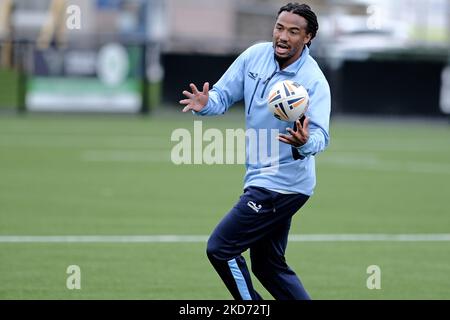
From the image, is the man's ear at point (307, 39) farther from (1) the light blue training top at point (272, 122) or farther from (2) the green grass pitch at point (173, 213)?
(2) the green grass pitch at point (173, 213)

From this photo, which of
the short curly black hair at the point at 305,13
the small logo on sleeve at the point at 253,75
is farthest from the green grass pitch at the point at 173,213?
the short curly black hair at the point at 305,13

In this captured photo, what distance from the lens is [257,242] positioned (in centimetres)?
865

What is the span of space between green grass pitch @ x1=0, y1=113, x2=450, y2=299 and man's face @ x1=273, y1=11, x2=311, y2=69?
316cm

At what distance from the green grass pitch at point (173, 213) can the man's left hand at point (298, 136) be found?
10.4ft

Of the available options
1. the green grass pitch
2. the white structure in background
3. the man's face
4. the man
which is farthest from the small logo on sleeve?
the white structure in background

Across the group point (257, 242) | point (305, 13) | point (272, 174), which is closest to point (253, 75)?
point (305, 13)

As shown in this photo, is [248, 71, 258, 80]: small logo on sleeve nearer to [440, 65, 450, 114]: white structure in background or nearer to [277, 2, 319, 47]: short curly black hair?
[277, 2, 319, 47]: short curly black hair

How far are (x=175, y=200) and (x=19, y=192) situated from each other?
263cm

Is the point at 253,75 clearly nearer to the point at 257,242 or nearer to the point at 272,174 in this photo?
the point at 272,174

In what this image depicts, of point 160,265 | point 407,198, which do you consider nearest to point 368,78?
point 407,198

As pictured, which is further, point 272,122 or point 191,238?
point 191,238

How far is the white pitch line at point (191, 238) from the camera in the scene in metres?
13.9

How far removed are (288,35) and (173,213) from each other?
28.0 ft
